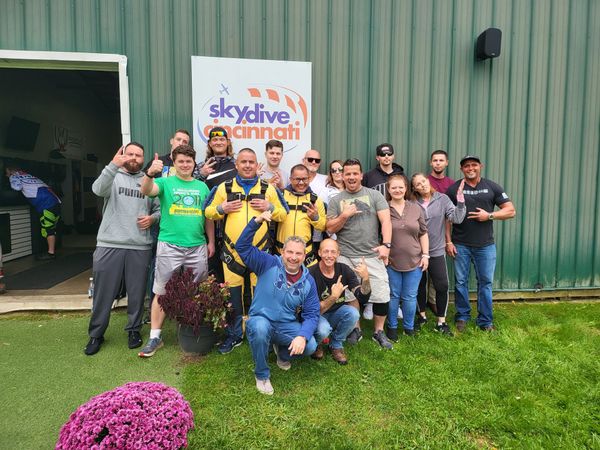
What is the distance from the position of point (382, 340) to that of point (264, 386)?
1.24m

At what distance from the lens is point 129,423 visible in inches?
62.5

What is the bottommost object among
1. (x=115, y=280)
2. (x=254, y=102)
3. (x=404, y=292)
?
(x=404, y=292)

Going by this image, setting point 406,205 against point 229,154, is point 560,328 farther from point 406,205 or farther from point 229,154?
point 229,154

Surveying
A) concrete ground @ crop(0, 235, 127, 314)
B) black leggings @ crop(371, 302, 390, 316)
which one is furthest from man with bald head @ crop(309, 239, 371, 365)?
concrete ground @ crop(0, 235, 127, 314)

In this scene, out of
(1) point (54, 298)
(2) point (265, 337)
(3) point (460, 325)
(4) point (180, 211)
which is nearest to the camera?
(2) point (265, 337)

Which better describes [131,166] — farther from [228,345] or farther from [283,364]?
[283,364]

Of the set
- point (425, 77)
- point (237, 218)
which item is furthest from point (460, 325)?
point (425, 77)

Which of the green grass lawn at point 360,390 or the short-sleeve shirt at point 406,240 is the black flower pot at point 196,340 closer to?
the green grass lawn at point 360,390

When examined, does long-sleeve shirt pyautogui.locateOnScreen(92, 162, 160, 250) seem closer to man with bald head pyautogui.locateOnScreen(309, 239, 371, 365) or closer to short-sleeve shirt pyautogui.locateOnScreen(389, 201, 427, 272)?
man with bald head pyautogui.locateOnScreen(309, 239, 371, 365)

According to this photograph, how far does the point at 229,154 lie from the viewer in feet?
12.2

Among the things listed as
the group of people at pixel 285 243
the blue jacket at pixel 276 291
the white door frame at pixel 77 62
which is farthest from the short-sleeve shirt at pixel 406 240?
the white door frame at pixel 77 62

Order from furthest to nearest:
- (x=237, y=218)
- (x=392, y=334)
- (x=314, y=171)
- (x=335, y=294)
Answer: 1. (x=314, y=171)
2. (x=392, y=334)
3. (x=237, y=218)
4. (x=335, y=294)

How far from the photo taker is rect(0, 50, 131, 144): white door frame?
3891 millimetres

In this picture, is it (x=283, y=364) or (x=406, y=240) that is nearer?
(x=283, y=364)
